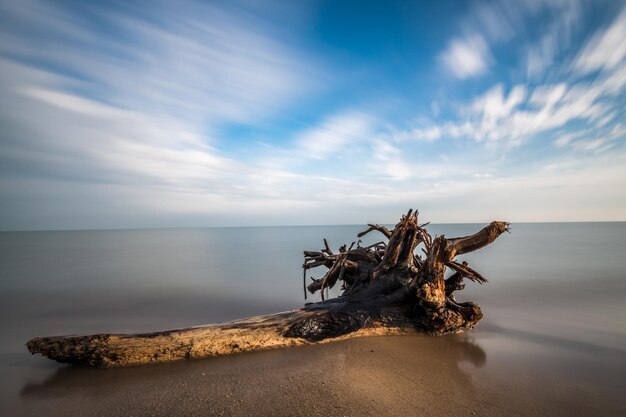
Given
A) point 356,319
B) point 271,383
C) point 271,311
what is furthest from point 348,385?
point 271,311

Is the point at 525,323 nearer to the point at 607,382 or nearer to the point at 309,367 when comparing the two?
the point at 607,382

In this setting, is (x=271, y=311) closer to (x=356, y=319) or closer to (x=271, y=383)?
(x=356, y=319)

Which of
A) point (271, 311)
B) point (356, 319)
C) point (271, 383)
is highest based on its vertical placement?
point (356, 319)

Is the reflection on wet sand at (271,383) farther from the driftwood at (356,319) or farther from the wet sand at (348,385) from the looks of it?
the driftwood at (356,319)

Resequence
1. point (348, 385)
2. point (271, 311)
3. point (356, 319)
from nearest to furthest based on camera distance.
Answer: point (348, 385) < point (356, 319) < point (271, 311)

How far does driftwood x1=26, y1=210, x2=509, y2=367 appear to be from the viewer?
12.9 ft

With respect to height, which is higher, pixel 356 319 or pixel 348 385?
pixel 356 319

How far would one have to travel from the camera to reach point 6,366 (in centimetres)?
418

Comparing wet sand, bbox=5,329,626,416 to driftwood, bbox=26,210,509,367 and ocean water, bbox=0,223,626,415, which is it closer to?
ocean water, bbox=0,223,626,415

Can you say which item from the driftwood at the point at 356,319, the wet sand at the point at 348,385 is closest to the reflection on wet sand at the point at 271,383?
the wet sand at the point at 348,385

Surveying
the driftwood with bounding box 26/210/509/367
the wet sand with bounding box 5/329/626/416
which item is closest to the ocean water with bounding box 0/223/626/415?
the wet sand with bounding box 5/329/626/416

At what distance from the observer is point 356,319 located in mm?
5039

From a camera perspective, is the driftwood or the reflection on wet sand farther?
the driftwood

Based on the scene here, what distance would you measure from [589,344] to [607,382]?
174 cm
